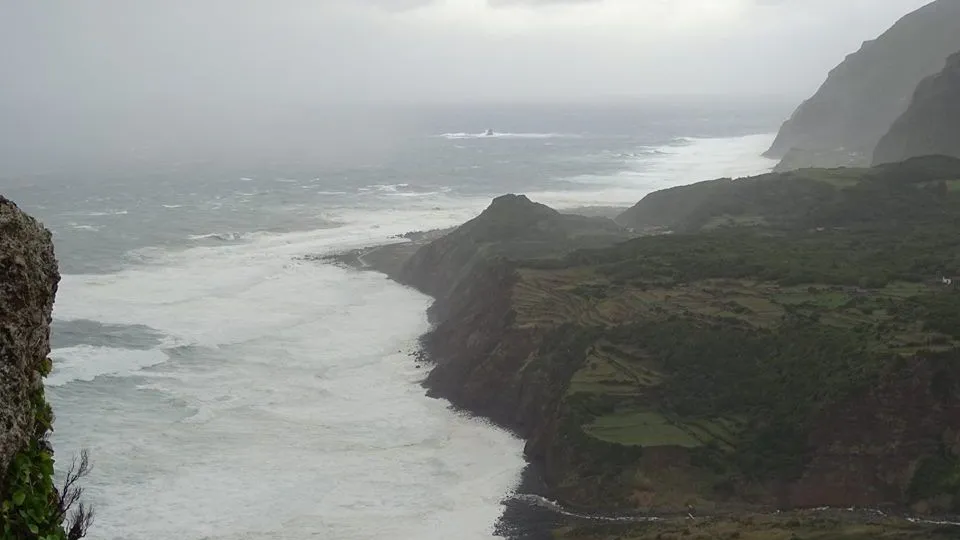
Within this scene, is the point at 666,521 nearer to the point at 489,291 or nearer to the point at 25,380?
the point at 489,291

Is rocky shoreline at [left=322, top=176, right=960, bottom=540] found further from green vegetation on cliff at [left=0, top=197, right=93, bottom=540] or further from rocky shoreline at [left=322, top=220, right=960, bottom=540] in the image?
green vegetation on cliff at [left=0, top=197, right=93, bottom=540]

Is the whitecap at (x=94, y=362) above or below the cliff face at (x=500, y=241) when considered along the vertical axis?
below

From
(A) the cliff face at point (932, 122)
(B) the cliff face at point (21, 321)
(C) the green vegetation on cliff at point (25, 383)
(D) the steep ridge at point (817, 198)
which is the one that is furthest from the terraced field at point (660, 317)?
(A) the cliff face at point (932, 122)

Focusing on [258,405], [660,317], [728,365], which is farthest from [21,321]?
[660,317]

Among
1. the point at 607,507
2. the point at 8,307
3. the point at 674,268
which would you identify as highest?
the point at 8,307

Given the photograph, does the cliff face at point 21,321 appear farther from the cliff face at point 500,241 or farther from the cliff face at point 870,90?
the cliff face at point 870,90

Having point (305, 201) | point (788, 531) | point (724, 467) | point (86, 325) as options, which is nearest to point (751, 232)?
point (724, 467)

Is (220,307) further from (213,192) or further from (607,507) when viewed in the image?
(213,192)
